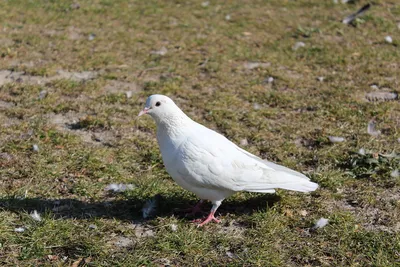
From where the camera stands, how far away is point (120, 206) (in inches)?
166

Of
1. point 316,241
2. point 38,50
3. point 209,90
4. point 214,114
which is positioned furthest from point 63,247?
point 38,50

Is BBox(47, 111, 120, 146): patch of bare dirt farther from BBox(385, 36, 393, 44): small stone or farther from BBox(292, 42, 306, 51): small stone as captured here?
BBox(385, 36, 393, 44): small stone

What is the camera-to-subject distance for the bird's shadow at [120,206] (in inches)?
160

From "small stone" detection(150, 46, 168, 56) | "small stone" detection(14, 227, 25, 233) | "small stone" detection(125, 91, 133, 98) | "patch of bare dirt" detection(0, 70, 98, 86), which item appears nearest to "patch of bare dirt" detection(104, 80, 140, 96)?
"small stone" detection(125, 91, 133, 98)

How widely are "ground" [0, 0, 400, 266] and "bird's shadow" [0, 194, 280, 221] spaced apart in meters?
0.02

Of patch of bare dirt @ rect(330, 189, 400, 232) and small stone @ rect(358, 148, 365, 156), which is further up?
small stone @ rect(358, 148, 365, 156)

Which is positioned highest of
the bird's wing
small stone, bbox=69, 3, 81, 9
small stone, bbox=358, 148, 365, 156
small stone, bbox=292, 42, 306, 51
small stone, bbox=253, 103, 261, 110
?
the bird's wing

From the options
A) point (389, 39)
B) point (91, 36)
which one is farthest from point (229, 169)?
point (389, 39)

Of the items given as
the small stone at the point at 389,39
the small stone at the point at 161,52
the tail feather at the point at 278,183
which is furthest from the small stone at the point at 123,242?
the small stone at the point at 389,39

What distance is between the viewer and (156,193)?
436cm

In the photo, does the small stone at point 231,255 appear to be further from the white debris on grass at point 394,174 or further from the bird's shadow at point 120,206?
the white debris on grass at point 394,174

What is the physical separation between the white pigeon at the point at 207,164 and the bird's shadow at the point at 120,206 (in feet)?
0.96

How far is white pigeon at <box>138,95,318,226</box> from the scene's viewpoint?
3764 mm

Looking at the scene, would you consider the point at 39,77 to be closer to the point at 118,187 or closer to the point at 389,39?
the point at 118,187
